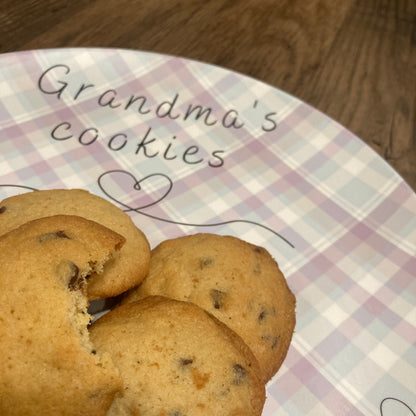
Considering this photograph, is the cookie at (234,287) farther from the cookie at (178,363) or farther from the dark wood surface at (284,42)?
the dark wood surface at (284,42)

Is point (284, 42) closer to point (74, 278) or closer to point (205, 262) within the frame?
point (205, 262)

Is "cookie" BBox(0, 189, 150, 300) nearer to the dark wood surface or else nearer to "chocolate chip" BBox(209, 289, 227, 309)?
"chocolate chip" BBox(209, 289, 227, 309)

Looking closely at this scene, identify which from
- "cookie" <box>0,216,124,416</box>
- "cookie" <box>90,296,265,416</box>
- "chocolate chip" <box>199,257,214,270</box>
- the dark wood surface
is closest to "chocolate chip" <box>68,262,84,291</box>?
"cookie" <box>0,216,124,416</box>

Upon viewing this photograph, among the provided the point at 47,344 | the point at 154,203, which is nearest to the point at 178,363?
the point at 47,344

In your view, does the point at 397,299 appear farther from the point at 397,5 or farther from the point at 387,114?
the point at 397,5

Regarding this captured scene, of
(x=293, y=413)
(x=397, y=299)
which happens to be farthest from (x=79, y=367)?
(x=397, y=299)
